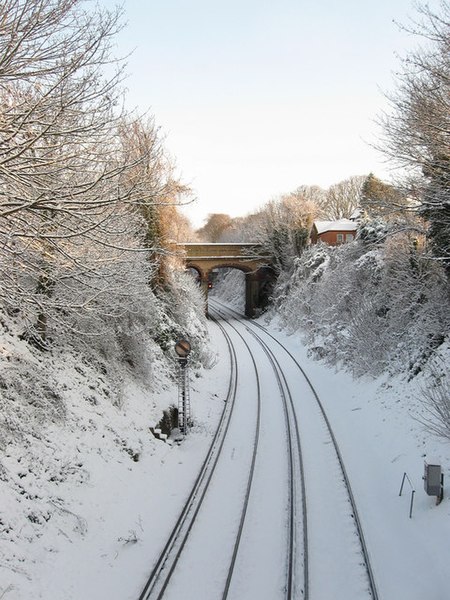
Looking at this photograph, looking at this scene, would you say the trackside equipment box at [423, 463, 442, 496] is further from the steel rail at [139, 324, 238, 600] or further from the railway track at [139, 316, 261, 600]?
the steel rail at [139, 324, 238, 600]

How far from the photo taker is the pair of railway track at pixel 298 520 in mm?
7230

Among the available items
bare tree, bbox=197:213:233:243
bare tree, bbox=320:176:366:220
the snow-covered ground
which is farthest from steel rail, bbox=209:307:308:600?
bare tree, bbox=197:213:233:243

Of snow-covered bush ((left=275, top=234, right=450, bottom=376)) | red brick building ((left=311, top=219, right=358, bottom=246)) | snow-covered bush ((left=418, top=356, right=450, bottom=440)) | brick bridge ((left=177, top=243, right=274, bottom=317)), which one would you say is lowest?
snow-covered bush ((left=418, top=356, right=450, bottom=440))

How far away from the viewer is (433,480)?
8758 millimetres

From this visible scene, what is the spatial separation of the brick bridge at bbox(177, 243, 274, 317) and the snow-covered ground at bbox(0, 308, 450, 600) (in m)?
25.6

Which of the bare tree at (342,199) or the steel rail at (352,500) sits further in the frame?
the bare tree at (342,199)

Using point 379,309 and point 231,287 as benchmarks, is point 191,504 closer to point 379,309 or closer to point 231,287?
point 379,309

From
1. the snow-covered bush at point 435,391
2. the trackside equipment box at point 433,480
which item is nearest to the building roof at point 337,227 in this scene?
the snow-covered bush at point 435,391

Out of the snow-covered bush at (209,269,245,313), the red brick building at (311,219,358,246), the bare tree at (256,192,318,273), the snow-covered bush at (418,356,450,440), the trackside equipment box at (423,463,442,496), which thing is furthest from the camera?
the snow-covered bush at (209,269,245,313)

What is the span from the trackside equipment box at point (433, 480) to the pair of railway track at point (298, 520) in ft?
5.10

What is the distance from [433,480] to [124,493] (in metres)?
6.43

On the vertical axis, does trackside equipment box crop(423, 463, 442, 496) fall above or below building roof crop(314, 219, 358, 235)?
below

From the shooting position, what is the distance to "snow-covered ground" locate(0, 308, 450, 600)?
7145 millimetres

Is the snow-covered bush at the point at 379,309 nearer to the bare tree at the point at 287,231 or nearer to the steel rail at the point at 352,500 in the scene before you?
the steel rail at the point at 352,500
